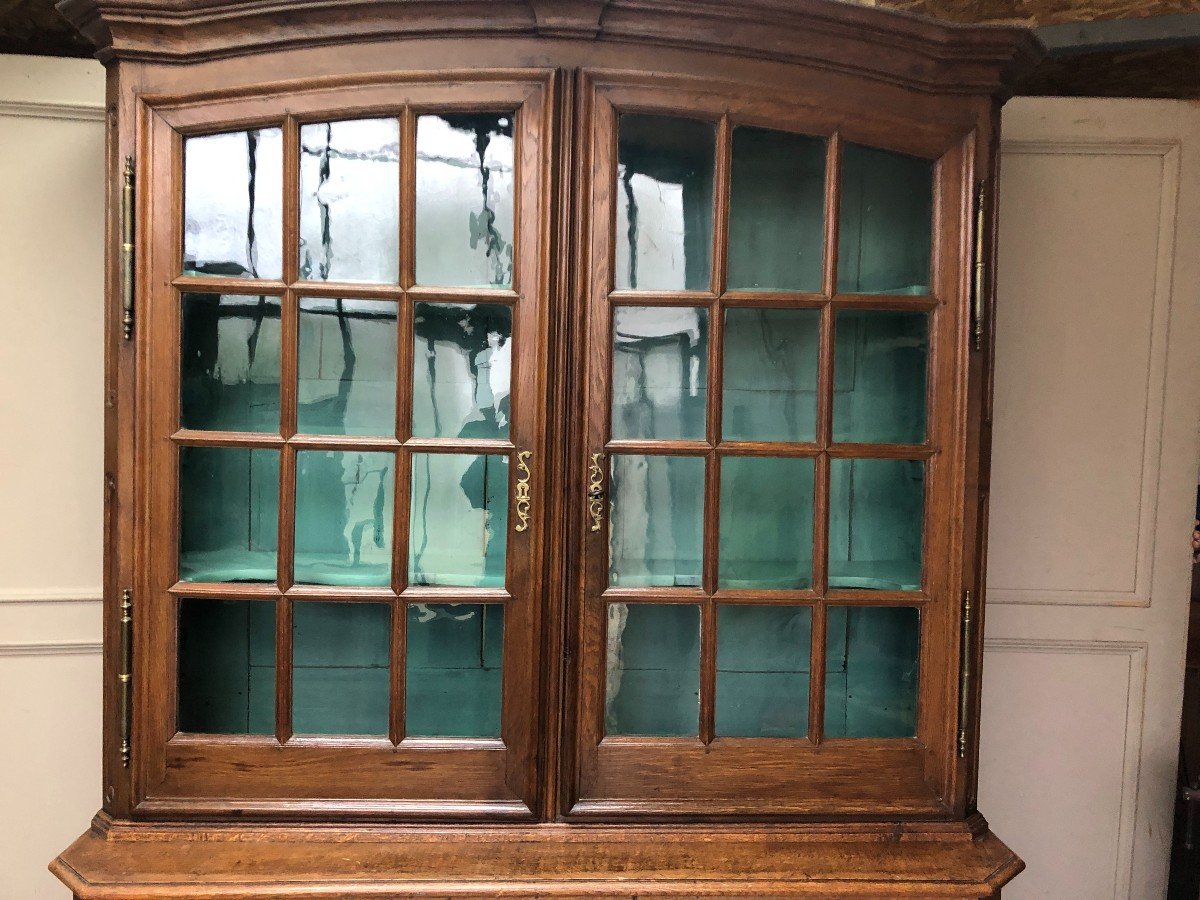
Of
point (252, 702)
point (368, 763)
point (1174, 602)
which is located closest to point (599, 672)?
point (368, 763)

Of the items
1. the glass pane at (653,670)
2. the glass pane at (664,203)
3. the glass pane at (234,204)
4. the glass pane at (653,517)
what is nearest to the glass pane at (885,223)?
the glass pane at (664,203)

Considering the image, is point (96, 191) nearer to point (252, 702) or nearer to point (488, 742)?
point (252, 702)

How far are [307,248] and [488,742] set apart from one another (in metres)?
0.93

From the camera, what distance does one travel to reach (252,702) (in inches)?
57.5

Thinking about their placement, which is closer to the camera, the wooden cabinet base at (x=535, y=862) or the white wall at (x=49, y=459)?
the wooden cabinet base at (x=535, y=862)

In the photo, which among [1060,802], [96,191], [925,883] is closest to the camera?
[925,883]

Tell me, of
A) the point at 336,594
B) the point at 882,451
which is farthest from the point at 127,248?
the point at 882,451

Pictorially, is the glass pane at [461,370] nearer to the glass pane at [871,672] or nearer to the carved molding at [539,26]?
the carved molding at [539,26]

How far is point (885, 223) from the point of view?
1479 mm

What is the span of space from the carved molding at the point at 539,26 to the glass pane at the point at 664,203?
0.47 feet

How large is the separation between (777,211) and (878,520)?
59 cm

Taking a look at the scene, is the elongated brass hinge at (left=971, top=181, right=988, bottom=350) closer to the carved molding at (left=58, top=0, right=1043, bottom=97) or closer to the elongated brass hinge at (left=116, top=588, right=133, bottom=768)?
the carved molding at (left=58, top=0, right=1043, bottom=97)

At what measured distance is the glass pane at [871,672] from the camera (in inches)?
59.1

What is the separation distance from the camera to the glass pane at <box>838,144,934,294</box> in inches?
57.9
